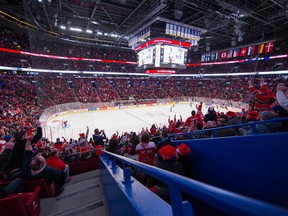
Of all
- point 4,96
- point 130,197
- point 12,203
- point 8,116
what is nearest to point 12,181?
point 12,203

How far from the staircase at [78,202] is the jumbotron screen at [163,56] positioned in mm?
14699

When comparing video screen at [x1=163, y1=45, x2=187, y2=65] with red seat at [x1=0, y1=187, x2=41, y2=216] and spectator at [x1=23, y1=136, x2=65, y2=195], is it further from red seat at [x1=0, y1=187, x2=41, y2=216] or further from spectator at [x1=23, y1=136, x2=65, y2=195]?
red seat at [x1=0, y1=187, x2=41, y2=216]

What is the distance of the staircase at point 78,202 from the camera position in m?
3.10

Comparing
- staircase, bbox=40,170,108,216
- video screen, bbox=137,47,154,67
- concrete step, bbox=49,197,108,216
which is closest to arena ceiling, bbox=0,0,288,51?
video screen, bbox=137,47,154,67

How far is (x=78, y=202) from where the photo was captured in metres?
3.49

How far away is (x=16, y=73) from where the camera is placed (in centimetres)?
2500

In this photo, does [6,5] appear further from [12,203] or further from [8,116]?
[12,203]

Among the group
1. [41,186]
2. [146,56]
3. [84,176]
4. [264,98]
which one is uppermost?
[146,56]

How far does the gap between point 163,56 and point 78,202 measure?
52.3 ft

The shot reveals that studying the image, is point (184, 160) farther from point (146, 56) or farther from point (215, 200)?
point (146, 56)

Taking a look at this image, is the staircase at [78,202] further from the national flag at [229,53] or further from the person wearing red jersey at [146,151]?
the national flag at [229,53]

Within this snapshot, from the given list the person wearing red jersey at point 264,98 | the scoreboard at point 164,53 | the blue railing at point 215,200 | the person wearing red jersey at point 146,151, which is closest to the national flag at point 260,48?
the scoreboard at point 164,53

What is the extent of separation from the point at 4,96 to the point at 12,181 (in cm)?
2028

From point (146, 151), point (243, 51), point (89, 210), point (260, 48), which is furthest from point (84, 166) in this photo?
point (243, 51)
